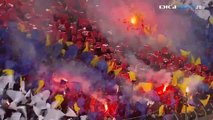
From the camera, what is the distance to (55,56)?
97.7 inches

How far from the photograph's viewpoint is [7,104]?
225 cm

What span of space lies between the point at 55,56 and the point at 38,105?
0.33m

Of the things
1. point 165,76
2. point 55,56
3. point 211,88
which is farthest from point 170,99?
point 55,56

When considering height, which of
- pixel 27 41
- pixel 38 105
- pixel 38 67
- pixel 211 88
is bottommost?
pixel 211 88

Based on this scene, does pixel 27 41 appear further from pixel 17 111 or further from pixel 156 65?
pixel 156 65

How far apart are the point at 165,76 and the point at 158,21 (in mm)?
424

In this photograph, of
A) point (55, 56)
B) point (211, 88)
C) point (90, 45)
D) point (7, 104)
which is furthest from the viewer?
point (211, 88)

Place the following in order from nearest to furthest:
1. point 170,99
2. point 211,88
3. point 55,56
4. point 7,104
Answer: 1. point 7,104
2. point 55,56
3. point 170,99
4. point 211,88

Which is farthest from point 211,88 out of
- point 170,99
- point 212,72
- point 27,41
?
point 27,41

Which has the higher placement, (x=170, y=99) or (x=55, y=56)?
(x=55, y=56)

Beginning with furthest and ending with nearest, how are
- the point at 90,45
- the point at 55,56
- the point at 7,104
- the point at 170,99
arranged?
the point at 170,99
the point at 90,45
the point at 55,56
the point at 7,104

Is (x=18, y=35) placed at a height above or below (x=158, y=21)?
above

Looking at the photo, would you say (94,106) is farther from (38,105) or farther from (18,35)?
(18,35)

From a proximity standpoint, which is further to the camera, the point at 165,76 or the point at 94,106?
the point at 165,76
